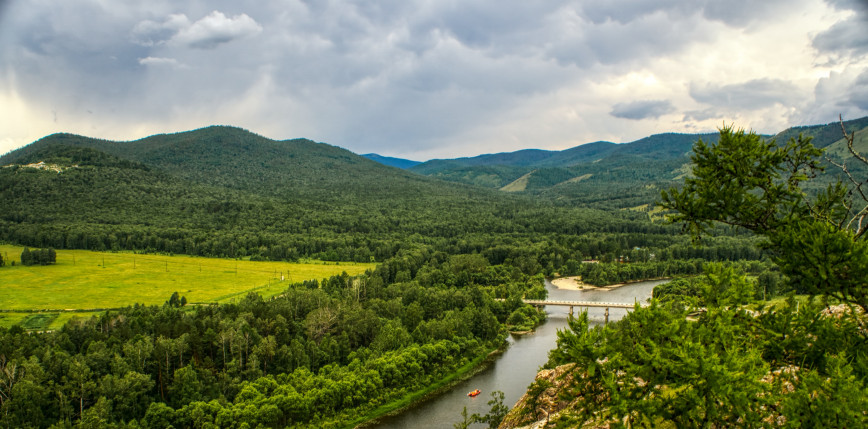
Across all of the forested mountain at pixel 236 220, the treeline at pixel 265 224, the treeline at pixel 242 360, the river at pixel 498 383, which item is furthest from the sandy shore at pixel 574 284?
the treeline at pixel 242 360

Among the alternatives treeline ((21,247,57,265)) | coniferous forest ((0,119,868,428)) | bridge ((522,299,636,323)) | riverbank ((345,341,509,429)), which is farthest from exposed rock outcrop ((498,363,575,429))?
treeline ((21,247,57,265))

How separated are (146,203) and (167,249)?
48.7 metres

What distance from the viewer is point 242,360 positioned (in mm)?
48125

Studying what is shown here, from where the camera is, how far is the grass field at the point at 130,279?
6850cm

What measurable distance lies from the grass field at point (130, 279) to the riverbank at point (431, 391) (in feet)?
117

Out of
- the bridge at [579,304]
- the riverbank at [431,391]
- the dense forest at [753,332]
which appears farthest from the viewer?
the bridge at [579,304]

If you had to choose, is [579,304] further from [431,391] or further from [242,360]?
[242,360]

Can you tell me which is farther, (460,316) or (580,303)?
(580,303)

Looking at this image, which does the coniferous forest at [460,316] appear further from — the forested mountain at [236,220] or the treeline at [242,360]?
the forested mountain at [236,220]

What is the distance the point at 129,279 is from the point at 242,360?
155ft

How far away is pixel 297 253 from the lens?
114500 millimetres

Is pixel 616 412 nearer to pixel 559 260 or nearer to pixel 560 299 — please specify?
pixel 560 299

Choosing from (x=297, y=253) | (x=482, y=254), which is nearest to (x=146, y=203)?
(x=297, y=253)

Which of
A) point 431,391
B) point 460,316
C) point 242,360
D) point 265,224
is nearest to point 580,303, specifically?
point 460,316
